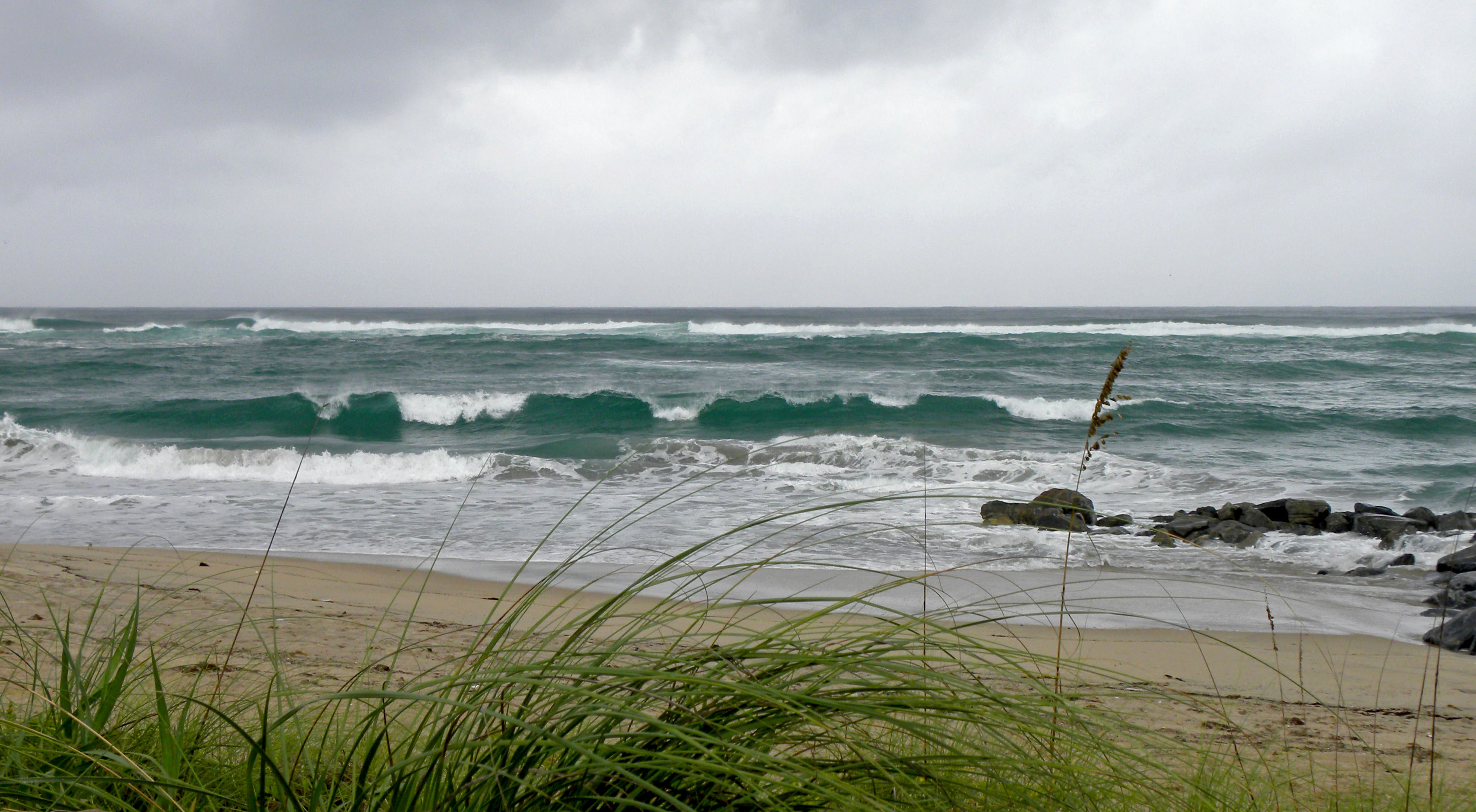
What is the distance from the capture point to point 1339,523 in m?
8.11

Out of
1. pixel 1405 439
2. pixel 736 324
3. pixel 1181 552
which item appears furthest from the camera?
pixel 736 324

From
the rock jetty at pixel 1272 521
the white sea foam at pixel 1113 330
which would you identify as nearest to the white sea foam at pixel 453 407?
the rock jetty at pixel 1272 521

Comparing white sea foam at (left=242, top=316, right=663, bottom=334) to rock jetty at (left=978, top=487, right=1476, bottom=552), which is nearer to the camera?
rock jetty at (left=978, top=487, right=1476, bottom=552)

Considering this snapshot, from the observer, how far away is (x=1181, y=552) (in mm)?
6910

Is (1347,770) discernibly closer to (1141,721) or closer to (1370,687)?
(1141,721)

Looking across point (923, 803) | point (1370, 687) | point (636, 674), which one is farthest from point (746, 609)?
point (636, 674)

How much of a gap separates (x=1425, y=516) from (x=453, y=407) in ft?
52.3

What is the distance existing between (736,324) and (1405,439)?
108 feet

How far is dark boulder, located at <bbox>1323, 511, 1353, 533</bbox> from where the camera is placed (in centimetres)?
805

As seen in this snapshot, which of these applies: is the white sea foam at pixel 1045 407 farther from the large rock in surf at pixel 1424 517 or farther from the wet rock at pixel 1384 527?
the wet rock at pixel 1384 527

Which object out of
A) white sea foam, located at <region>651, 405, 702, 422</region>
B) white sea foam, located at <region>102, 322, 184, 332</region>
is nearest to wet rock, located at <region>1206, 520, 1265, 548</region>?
→ white sea foam, located at <region>651, 405, 702, 422</region>

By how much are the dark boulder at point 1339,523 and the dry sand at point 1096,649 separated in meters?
3.48

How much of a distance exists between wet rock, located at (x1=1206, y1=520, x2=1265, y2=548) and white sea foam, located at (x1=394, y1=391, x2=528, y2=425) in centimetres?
1331

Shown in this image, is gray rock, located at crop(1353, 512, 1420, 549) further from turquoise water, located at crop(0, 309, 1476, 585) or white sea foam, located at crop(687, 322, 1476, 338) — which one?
white sea foam, located at crop(687, 322, 1476, 338)
